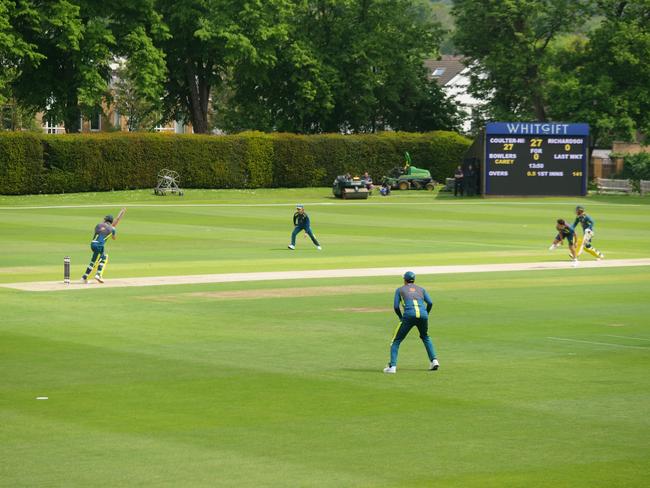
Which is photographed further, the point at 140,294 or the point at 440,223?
the point at 440,223

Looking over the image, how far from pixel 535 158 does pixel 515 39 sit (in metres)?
23.9

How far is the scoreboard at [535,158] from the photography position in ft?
246

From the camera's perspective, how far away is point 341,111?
99375 mm

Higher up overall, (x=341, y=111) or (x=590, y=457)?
(x=341, y=111)

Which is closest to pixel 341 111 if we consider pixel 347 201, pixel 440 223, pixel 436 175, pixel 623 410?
pixel 436 175

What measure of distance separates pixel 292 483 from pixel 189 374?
6946mm

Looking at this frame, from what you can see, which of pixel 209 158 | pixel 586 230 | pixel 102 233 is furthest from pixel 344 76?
pixel 102 233

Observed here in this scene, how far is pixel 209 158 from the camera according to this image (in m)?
81.6

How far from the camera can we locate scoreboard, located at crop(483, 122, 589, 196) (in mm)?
75125

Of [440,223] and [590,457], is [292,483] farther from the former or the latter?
[440,223]

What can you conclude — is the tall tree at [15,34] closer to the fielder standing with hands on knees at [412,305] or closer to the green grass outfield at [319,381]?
the green grass outfield at [319,381]

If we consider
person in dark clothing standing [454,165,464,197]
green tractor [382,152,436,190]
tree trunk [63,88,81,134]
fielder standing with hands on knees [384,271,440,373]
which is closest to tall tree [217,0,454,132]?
green tractor [382,152,436,190]

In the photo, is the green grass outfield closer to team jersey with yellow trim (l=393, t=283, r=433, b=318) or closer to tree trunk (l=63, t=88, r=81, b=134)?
team jersey with yellow trim (l=393, t=283, r=433, b=318)

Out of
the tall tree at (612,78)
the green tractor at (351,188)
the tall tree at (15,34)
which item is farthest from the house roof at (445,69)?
the tall tree at (15,34)
